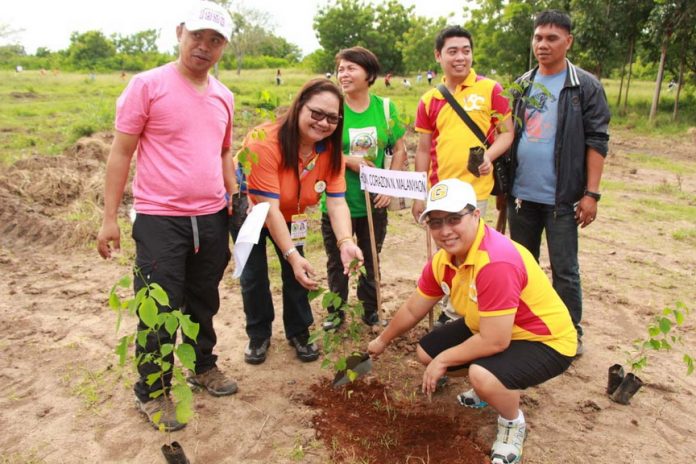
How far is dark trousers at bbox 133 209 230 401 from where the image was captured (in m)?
2.53

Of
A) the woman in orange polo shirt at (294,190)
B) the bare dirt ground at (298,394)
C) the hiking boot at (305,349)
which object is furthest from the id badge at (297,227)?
the bare dirt ground at (298,394)

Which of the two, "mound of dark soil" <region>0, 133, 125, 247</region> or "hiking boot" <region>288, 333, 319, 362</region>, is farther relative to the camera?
"mound of dark soil" <region>0, 133, 125, 247</region>

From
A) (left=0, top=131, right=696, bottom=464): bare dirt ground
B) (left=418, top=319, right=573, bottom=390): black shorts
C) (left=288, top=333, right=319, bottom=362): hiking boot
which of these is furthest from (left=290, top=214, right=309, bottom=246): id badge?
(left=418, top=319, right=573, bottom=390): black shorts

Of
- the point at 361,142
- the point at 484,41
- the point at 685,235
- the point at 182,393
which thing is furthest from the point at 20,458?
the point at 484,41

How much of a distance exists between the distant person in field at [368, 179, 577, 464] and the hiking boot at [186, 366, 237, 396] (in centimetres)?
125

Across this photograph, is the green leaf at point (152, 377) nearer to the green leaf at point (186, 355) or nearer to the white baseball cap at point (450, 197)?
the green leaf at point (186, 355)

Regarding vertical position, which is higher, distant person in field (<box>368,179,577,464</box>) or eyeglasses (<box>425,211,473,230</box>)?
eyeglasses (<box>425,211,473,230</box>)

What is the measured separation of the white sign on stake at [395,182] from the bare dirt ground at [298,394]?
117 centimetres

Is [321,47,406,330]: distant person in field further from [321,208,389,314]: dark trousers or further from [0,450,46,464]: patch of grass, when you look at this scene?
[0,450,46,464]: patch of grass

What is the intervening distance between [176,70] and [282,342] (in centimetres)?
204

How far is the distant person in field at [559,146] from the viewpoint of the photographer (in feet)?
10.1

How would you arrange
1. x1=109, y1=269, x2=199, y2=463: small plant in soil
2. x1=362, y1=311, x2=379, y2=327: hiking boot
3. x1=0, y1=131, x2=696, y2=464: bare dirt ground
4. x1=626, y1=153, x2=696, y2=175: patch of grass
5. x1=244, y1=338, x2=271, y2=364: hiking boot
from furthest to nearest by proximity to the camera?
1. x1=626, y1=153, x2=696, y2=175: patch of grass
2. x1=362, y1=311, x2=379, y2=327: hiking boot
3. x1=244, y1=338, x2=271, y2=364: hiking boot
4. x1=0, y1=131, x2=696, y2=464: bare dirt ground
5. x1=109, y1=269, x2=199, y2=463: small plant in soil

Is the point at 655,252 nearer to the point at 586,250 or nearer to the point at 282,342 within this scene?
the point at 586,250

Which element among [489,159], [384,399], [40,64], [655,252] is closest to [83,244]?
[384,399]
